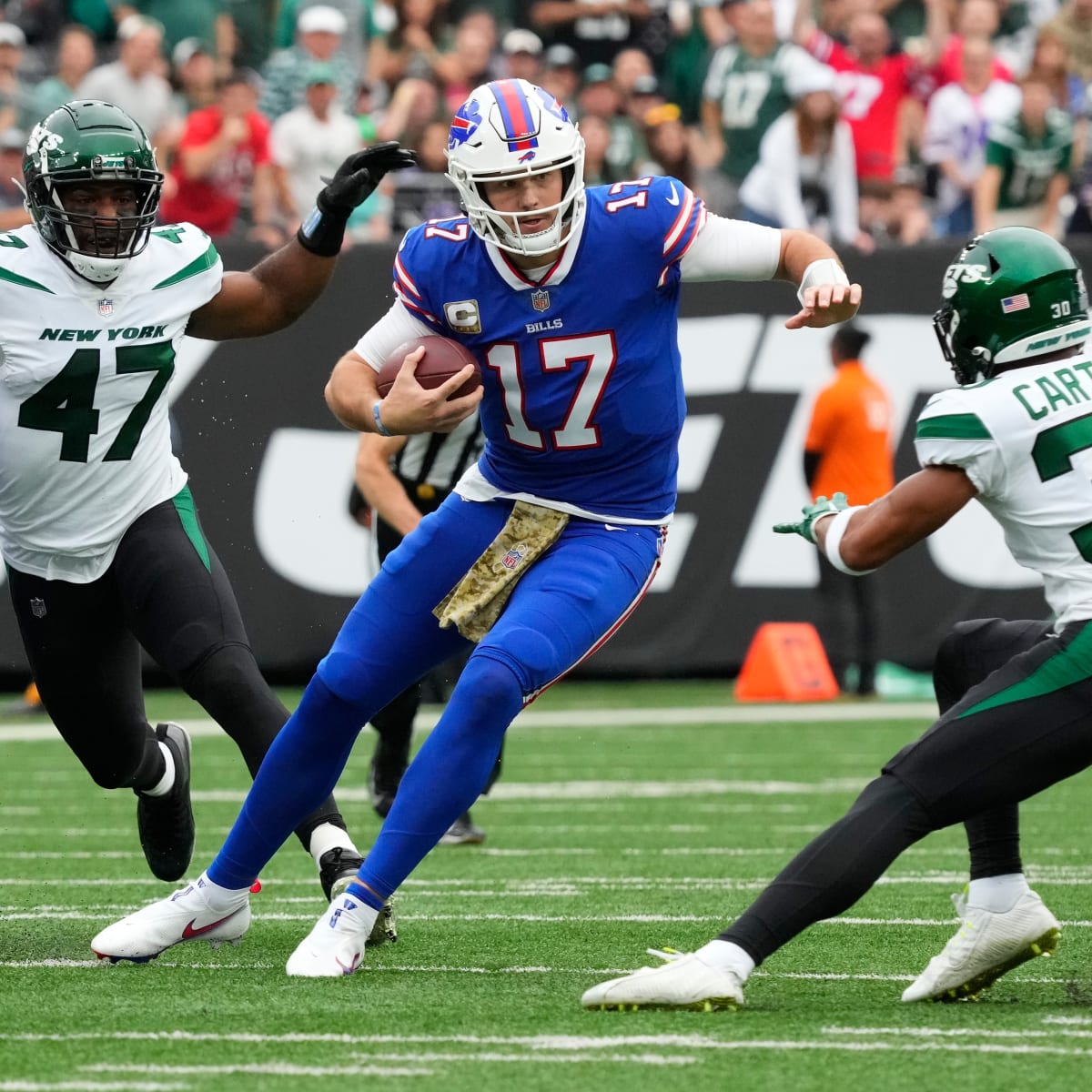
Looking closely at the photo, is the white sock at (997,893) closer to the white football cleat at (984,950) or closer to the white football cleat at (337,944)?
the white football cleat at (984,950)

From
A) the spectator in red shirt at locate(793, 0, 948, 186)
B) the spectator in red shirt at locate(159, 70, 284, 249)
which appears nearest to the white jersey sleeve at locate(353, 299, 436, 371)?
the spectator in red shirt at locate(159, 70, 284, 249)

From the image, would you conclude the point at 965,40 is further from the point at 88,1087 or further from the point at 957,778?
the point at 88,1087

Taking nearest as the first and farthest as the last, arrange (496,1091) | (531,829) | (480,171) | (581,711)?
1. (496,1091)
2. (480,171)
3. (531,829)
4. (581,711)

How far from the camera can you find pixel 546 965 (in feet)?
13.7

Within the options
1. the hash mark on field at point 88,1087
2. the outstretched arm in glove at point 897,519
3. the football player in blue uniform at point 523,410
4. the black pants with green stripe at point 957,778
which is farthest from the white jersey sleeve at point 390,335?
the hash mark on field at point 88,1087

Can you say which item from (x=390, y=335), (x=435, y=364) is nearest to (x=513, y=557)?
(x=435, y=364)

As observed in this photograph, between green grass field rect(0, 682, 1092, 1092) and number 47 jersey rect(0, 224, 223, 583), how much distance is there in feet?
3.04

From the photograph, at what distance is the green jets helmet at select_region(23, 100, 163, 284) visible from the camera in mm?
4438

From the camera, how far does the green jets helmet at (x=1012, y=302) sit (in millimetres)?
3678

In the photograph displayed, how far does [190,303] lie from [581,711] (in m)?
6.24

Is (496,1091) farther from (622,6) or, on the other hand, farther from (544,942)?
(622,6)

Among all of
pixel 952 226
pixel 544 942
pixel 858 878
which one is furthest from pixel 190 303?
pixel 952 226

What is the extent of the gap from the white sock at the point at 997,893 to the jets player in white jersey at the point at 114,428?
4.61 feet

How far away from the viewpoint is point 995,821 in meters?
3.88
